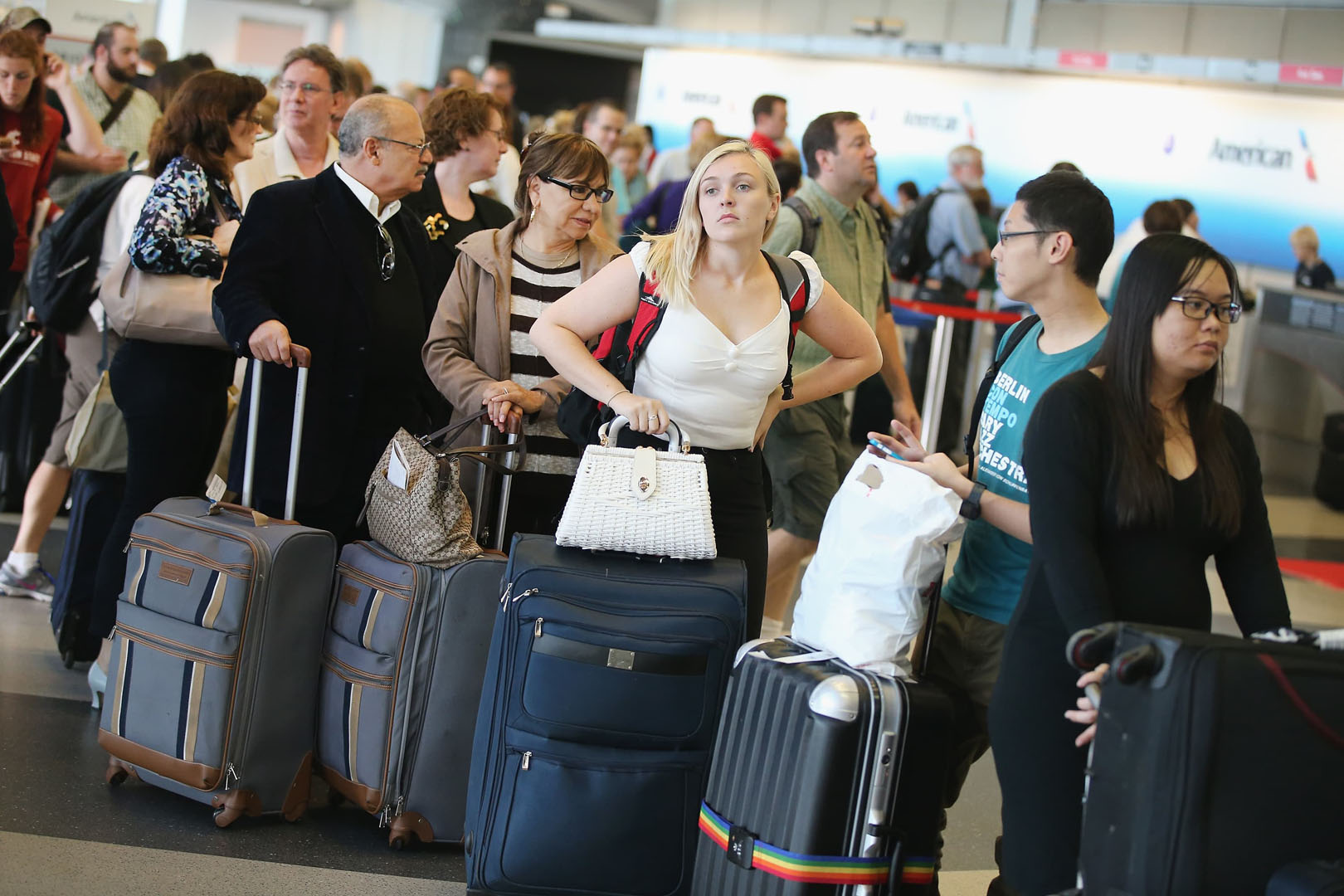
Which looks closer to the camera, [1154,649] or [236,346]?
[1154,649]

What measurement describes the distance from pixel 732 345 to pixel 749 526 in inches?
16.3

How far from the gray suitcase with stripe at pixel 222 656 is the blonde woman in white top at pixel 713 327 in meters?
0.76

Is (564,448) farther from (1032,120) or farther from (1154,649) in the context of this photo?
(1032,120)

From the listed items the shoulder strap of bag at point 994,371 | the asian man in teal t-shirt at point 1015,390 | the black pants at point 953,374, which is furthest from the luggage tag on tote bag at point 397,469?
the black pants at point 953,374

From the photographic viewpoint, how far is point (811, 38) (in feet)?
47.5

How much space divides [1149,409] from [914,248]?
6.29 m

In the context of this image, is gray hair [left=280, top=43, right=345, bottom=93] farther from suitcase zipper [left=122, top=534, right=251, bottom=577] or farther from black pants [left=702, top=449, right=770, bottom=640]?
black pants [left=702, top=449, right=770, bottom=640]

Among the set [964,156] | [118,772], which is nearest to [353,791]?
[118,772]

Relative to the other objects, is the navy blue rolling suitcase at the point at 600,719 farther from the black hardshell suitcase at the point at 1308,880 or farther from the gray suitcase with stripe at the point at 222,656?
the black hardshell suitcase at the point at 1308,880

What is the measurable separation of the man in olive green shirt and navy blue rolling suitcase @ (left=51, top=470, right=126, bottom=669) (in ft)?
6.35

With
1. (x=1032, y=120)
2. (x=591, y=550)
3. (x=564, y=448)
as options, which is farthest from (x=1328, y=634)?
(x=1032, y=120)

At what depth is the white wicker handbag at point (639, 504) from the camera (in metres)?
2.48

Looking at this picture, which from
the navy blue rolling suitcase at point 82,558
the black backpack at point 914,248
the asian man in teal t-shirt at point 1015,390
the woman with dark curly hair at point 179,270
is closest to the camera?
the asian man in teal t-shirt at point 1015,390

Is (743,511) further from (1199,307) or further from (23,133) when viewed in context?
(23,133)
